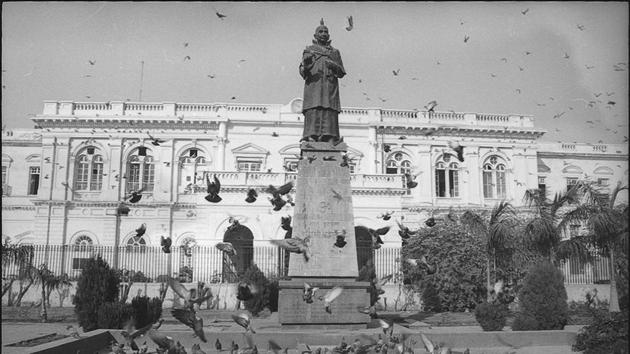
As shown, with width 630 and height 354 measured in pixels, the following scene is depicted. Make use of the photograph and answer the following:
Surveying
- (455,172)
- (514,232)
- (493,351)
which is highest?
(455,172)

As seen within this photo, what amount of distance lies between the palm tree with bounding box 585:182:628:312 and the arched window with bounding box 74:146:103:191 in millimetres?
32752

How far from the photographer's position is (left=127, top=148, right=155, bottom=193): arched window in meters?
40.8

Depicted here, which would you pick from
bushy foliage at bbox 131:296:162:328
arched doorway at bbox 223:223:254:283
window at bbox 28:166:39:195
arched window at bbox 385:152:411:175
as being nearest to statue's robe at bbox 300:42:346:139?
bushy foliage at bbox 131:296:162:328

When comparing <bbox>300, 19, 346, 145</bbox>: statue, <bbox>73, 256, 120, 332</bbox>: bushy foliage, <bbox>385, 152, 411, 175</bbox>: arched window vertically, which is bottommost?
<bbox>73, 256, 120, 332</bbox>: bushy foliage

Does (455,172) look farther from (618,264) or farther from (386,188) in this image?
(618,264)

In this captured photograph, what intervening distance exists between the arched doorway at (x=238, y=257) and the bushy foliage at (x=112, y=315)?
752cm

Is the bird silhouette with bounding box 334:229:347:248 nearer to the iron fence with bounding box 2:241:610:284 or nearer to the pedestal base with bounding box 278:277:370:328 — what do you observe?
the pedestal base with bounding box 278:277:370:328

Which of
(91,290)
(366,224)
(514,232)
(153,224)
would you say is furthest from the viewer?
(153,224)

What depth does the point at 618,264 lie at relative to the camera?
2048 centimetres

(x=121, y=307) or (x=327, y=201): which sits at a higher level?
(x=327, y=201)

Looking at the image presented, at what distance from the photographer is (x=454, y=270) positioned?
74.8 ft

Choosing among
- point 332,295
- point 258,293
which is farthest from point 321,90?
point 258,293

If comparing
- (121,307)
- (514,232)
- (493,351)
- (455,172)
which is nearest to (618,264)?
(514,232)

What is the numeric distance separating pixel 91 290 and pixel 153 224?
86.4 feet
